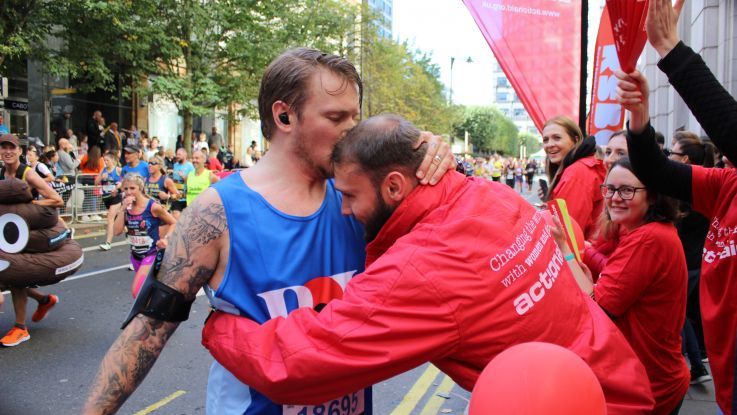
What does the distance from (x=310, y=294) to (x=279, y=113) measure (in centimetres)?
61

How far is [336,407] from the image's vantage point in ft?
6.50

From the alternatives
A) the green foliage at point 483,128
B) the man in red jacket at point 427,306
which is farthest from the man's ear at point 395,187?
the green foliage at point 483,128

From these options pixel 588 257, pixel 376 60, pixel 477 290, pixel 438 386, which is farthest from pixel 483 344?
pixel 376 60

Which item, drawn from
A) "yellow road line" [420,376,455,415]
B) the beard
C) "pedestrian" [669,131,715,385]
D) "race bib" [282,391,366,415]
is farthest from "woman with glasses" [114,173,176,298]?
the beard

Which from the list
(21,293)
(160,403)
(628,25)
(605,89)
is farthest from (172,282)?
(21,293)

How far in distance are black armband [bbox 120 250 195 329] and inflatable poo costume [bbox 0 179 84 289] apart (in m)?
4.59

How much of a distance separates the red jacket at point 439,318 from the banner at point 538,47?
11.4 feet

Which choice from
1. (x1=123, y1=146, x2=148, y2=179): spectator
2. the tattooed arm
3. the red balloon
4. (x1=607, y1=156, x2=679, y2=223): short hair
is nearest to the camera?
the red balloon

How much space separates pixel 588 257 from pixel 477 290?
222 centimetres

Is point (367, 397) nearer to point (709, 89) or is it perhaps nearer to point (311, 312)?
point (311, 312)

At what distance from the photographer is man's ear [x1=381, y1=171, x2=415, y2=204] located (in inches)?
68.2

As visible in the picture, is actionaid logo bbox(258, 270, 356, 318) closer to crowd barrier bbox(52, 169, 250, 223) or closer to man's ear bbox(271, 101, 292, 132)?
man's ear bbox(271, 101, 292, 132)

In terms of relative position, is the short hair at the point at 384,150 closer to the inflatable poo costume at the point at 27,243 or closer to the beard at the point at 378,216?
the beard at the point at 378,216

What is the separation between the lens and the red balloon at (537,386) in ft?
4.08
